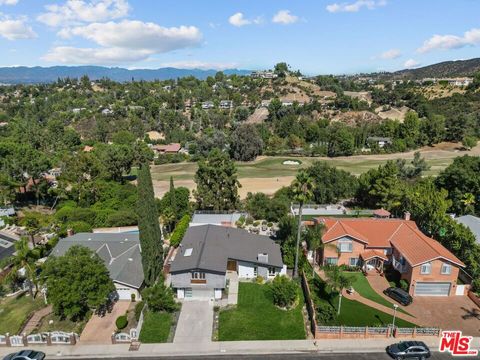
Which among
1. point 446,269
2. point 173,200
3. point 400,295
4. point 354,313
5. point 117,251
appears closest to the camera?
point 354,313

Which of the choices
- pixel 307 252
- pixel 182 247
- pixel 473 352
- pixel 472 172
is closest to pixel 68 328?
pixel 182 247

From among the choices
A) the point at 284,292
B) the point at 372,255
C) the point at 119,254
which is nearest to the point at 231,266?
the point at 284,292

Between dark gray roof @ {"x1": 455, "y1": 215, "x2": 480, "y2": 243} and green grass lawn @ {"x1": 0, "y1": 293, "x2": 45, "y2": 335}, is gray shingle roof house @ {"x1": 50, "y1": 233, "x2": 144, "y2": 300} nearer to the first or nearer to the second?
green grass lawn @ {"x1": 0, "y1": 293, "x2": 45, "y2": 335}

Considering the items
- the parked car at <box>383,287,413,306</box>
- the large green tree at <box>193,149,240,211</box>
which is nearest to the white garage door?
the large green tree at <box>193,149,240,211</box>

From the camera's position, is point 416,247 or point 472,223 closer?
point 416,247

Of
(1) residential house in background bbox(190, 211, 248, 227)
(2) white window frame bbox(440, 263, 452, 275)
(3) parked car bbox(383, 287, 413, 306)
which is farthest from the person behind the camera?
(1) residential house in background bbox(190, 211, 248, 227)

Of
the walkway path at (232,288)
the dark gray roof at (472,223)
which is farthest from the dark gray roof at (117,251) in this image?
the dark gray roof at (472,223)

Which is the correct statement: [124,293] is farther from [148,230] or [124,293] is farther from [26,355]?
[26,355]
